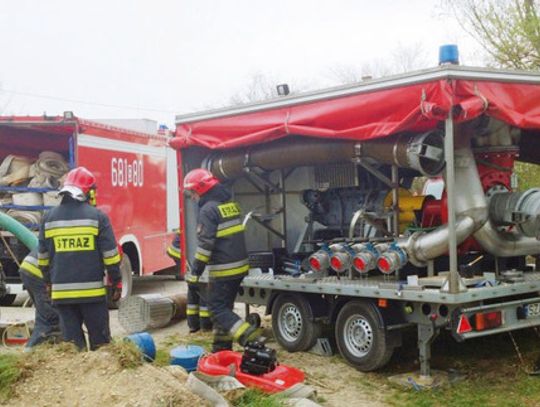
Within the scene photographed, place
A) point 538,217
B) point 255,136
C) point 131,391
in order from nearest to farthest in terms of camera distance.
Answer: point 131,391, point 538,217, point 255,136

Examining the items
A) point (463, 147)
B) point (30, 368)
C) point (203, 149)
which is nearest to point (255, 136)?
point (203, 149)

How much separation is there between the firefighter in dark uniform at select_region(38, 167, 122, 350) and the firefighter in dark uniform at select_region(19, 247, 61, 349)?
853 millimetres

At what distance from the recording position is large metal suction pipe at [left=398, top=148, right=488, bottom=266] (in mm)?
6102

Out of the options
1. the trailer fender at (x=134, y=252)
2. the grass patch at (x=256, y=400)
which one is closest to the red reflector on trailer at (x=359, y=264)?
the grass patch at (x=256, y=400)

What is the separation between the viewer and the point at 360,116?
635cm

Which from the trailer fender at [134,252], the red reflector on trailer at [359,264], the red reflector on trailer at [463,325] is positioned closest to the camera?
the red reflector on trailer at [463,325]

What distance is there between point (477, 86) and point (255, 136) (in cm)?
240

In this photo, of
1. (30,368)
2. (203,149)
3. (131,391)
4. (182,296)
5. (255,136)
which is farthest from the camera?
(182,296)

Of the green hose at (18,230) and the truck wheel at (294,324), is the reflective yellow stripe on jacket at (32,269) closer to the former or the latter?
the green hose at (18,230)

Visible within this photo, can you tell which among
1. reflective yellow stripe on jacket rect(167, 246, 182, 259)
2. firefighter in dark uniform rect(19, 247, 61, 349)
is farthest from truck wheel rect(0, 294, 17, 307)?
firefighter in dark uniform rect(19, 247, 61, 349)

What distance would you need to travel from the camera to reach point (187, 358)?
6070mm

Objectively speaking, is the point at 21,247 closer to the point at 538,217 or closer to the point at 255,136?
the point at 255,136

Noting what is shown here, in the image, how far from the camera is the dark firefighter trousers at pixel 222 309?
7.02 m

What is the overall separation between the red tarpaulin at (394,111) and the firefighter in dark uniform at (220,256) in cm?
70
